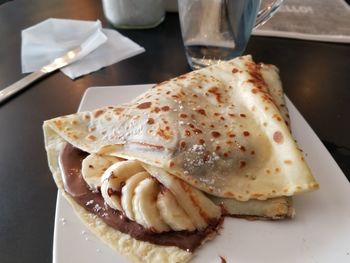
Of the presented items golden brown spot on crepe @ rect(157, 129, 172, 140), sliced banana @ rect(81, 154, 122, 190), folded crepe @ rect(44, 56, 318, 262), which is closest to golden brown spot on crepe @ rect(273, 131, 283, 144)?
folded crepe @ rect(44, 56, 318, 262)

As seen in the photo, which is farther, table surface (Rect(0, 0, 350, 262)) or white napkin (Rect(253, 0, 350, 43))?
white napkin (Rect(253, 0, 350, 43))

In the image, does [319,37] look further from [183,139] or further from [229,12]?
[183,139]

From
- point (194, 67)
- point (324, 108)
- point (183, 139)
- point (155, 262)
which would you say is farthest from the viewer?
point (194, 67)

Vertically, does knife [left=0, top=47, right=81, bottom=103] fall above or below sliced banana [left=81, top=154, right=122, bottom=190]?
below

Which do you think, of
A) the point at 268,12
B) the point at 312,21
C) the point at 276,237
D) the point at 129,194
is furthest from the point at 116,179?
the point at 312,21

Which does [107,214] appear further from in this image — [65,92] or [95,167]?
[65,92]

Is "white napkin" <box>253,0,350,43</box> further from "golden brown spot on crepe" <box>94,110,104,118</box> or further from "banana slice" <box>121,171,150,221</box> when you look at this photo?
"banana slice" <box>121,171,150,221</box>

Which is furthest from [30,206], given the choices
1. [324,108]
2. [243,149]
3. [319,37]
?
[319,37]

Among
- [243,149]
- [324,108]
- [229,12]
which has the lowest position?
[324,108]
